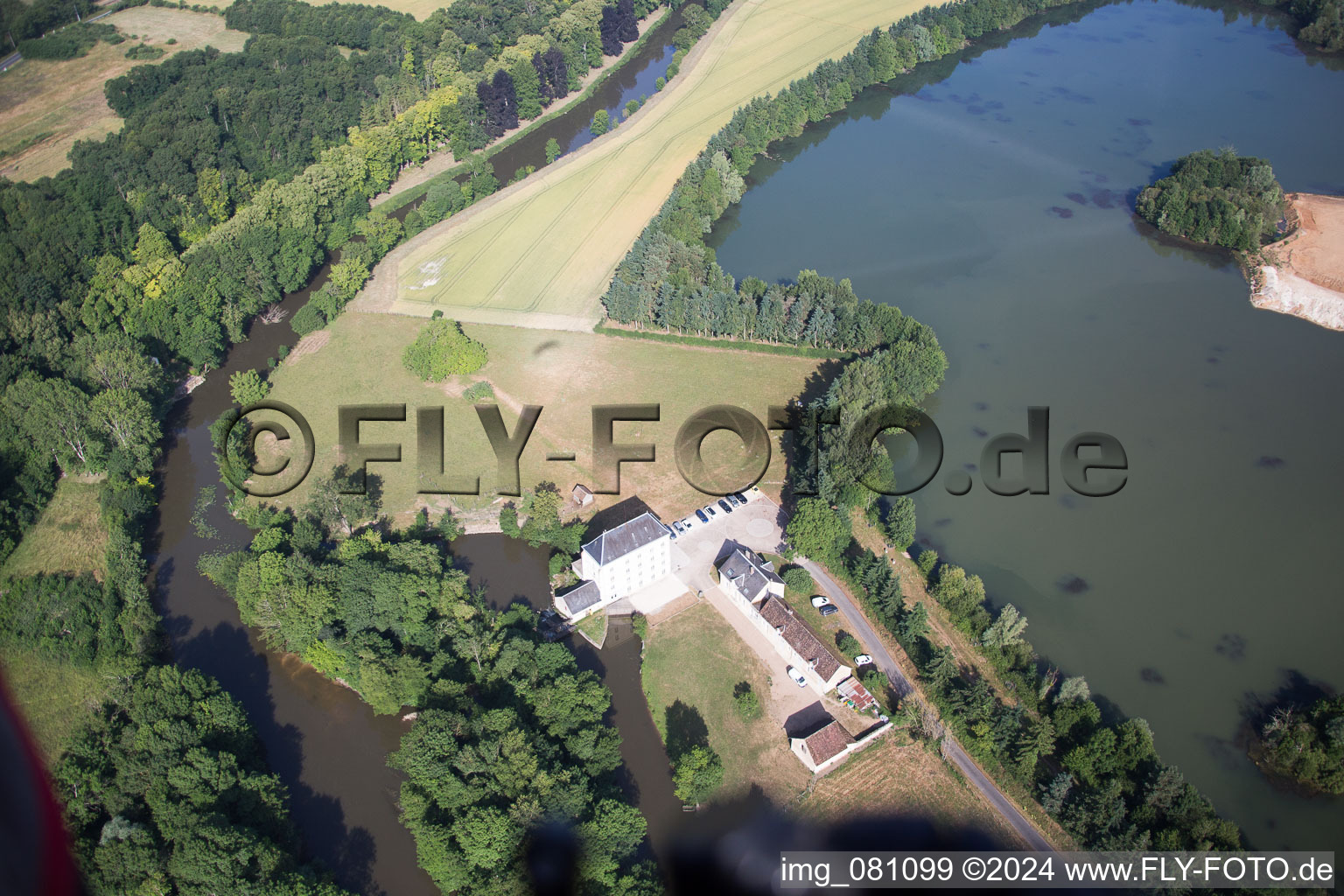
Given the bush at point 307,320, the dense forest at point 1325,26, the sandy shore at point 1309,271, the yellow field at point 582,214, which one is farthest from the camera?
the dense forest at point 1325,26

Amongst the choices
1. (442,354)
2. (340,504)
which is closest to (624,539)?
(340,504)

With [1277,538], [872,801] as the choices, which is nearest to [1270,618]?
[1277,538]

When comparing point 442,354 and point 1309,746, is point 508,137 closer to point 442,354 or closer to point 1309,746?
point 442,354

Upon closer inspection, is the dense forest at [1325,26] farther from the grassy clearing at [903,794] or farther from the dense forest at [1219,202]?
the grassy clearing at [903,794]

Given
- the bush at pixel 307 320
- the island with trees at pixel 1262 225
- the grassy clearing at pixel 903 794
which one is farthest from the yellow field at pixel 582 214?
the island with trees at pixel 1262 225

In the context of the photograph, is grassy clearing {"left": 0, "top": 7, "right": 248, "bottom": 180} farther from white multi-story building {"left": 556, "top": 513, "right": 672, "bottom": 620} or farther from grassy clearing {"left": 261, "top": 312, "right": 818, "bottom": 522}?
white multi-story building {"left": 556, "top": 513, "right": 672, "bottom": 620}

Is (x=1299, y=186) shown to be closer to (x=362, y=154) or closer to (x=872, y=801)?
(x=872, y=801)
